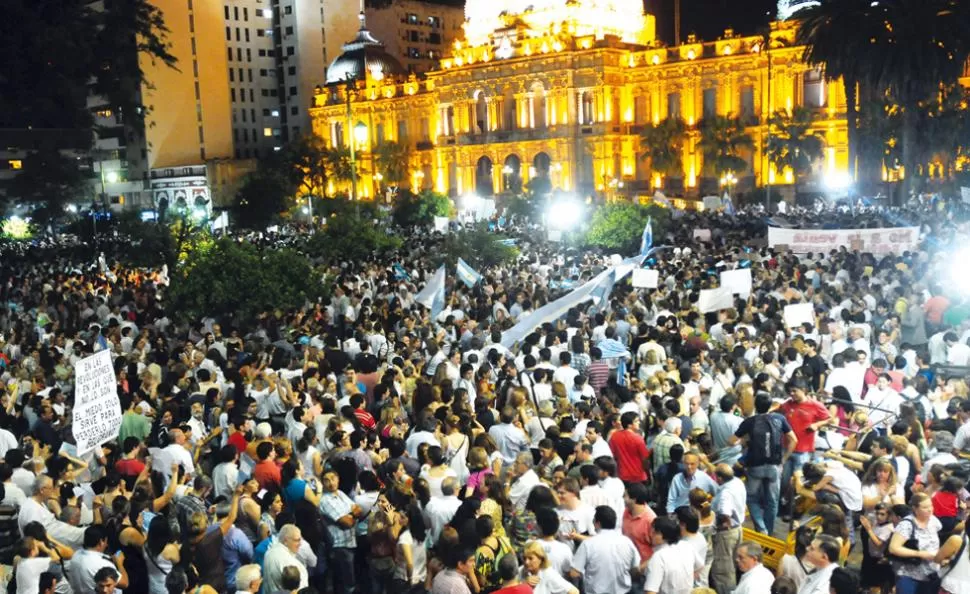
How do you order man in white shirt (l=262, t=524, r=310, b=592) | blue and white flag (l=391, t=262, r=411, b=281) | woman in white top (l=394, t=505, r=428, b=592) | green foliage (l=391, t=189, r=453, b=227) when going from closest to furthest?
man in white shirt (l=262, t=524, r=310, b=592)
woman in white top (l=394, t=505, r=428, b=592)
blue and white flag (l=391, t=262, r=411, b=281)
green foliage (l=391, t=189, r=453, b=227)

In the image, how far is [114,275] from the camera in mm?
30047

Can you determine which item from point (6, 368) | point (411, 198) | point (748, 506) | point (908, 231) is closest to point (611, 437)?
point (748, 506)

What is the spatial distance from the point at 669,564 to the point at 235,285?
42.5ft

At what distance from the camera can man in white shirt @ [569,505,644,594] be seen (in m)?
7.11

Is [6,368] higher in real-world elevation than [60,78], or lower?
lower

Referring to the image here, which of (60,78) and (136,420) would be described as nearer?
(136,420)

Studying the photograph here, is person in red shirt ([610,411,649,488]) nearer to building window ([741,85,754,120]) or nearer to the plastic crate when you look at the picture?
the plastic crate

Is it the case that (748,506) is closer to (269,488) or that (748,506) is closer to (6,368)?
(269,488)

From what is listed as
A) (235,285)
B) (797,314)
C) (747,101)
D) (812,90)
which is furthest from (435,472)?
(747,101)

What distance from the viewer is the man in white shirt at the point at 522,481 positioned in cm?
822

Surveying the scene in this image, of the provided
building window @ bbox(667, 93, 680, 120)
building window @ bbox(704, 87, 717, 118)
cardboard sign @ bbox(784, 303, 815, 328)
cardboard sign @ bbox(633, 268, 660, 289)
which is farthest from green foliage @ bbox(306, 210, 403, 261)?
building window @ bbox(667, 93, 680, 120)

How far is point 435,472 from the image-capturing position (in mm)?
8539

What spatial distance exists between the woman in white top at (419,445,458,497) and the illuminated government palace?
164ft

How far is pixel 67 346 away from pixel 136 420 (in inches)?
226
